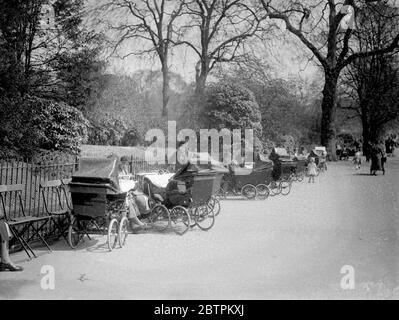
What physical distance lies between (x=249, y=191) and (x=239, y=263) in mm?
7573

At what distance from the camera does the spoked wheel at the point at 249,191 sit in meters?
14.0

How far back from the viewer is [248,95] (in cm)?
2138

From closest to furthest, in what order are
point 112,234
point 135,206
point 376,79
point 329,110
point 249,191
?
point 112,234, point 135,206, point 249,191, point 329,110, point 376,79

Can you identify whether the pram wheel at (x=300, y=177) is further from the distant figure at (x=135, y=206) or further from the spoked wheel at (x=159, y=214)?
the distant figure at (x=135, y=206)

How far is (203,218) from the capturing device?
953cm

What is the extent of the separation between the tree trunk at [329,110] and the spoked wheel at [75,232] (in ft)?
76.9

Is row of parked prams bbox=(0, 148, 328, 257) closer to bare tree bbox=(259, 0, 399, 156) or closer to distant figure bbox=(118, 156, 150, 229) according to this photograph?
distant figure bbox=(118, 156, 150, 229)

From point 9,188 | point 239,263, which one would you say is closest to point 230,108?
point 9,188

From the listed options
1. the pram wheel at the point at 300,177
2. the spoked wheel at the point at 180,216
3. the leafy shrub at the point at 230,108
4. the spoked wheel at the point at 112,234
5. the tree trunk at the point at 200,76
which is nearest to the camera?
the spoked wheel at the point at 112,234

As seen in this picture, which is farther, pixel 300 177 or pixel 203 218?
pixel 300 177

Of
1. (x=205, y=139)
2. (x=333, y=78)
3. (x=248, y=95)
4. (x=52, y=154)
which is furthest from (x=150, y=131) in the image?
(x=333, y=78)

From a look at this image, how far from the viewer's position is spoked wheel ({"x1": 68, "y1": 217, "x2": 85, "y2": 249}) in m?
7.36
